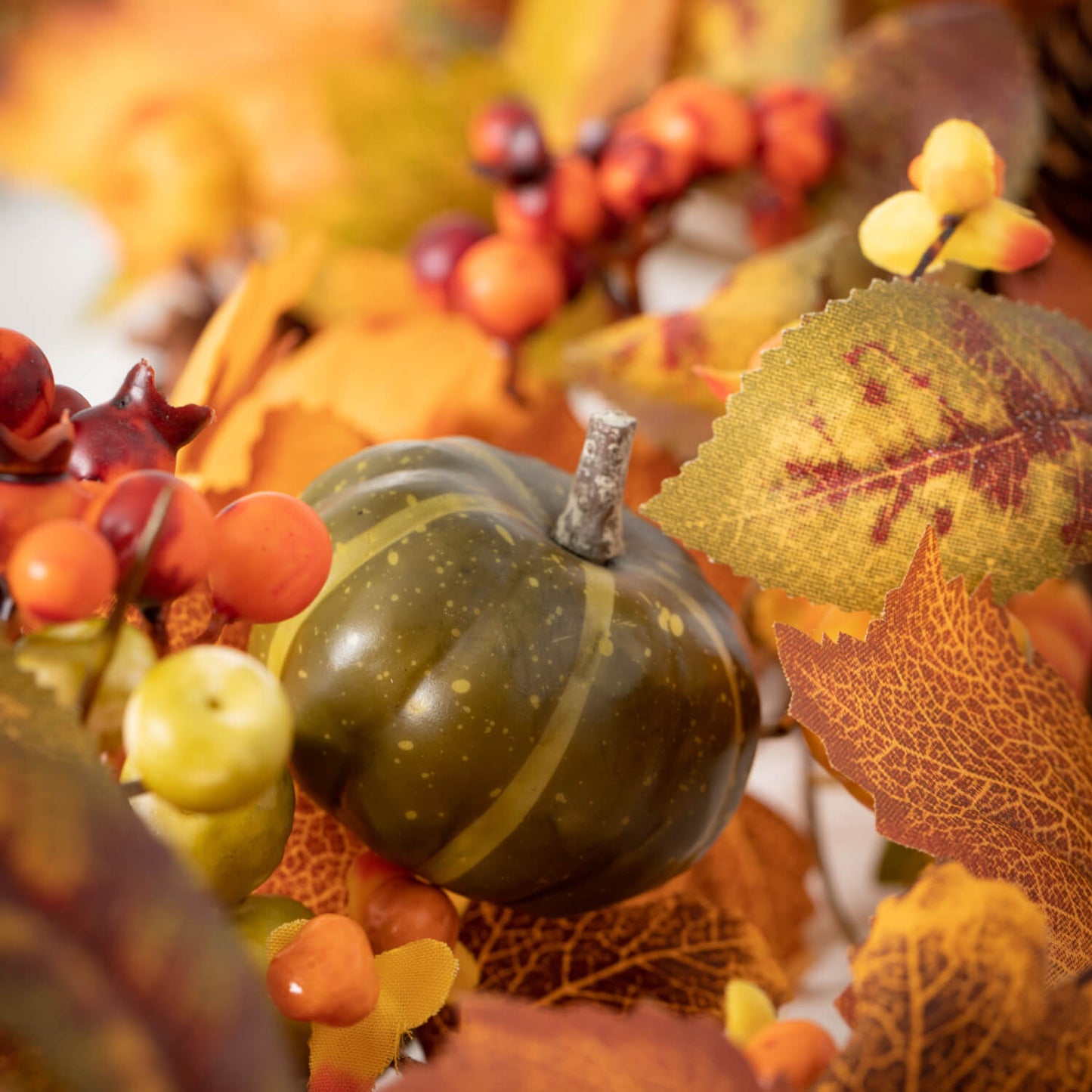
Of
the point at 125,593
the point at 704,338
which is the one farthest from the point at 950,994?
the point at 704,338

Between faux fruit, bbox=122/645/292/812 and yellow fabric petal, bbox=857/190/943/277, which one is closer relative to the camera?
faux fruit, bbox=122/645/292/812

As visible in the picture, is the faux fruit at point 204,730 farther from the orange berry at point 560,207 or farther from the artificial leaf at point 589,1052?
the orange berry at point 560,207

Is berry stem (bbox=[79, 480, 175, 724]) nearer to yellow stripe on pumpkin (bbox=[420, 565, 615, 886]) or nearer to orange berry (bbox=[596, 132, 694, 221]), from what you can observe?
yellow stripe on pumpkin (bbox=[420, 565, 615, 886])

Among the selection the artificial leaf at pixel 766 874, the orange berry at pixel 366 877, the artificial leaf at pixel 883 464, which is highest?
the artificial leaf at pixel 883 464

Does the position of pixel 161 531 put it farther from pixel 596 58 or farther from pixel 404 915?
pixel 596 58

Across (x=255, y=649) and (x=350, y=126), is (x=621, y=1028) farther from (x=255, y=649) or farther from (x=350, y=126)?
(x=350, y=126)

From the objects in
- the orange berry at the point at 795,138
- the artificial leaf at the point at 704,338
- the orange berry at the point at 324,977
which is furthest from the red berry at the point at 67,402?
the orange berry at the point at 795,138

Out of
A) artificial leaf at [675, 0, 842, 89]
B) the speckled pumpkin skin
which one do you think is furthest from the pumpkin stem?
artificial leaf at [675, 0, 842, 89]

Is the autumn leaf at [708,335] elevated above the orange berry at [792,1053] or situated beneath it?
elevated above
